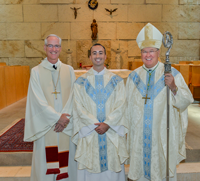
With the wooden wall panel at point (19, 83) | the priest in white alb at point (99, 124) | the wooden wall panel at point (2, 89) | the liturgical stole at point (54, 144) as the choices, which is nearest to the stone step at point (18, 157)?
the liturgical stole at point (54, 144)

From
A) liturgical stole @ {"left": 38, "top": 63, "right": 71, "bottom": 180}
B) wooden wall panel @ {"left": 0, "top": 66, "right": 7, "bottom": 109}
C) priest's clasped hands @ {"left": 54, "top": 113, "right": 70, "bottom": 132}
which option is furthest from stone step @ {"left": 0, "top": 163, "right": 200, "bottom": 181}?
wooden wall panel @ {"left": 0, "top": 66, "right": 7, "bottom": 109}

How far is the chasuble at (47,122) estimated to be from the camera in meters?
2.46

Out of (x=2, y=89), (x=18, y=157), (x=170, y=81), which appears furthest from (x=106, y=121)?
(x=2, y=89)

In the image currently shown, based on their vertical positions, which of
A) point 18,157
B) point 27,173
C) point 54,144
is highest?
point 54,144

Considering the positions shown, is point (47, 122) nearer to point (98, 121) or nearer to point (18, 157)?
point (98, 121)

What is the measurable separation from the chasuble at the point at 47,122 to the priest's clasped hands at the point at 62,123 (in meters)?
0.05

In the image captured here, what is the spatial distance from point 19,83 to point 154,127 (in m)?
6.35

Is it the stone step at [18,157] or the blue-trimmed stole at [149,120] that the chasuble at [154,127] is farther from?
the stone step at [18,157]

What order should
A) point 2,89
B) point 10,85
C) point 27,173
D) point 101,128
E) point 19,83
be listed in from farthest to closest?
point 19,83 < point 10,85 < point 2,89 < point 27,173 < point 101,128

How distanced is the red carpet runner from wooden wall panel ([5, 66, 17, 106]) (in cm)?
253

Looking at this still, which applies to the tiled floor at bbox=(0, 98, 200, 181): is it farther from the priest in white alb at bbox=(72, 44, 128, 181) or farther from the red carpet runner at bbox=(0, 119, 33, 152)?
the priest in white alb at bbox=(72, 44, 128, 181)

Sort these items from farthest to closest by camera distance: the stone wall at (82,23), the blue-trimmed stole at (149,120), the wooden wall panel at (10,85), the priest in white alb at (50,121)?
the stone wall at (82,23) → the wooden wall panel at (10,85) → the priest in white alb at (50,121) → the blue-trimmed stole at (149,120)

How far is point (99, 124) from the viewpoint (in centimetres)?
226

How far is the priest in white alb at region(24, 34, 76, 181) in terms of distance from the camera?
2455mm
